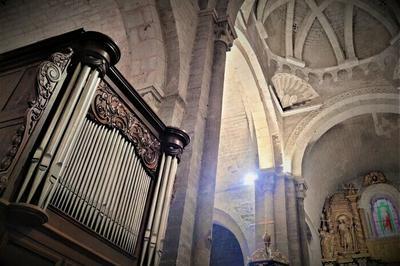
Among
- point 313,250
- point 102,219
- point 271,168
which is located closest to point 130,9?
point 102,219

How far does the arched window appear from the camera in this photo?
1435 centimetres

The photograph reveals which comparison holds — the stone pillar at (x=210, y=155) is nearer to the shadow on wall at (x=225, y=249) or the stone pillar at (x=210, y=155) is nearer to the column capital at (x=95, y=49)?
the column capital at (x=95, y=49)

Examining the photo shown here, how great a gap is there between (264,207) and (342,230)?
550 centimetres

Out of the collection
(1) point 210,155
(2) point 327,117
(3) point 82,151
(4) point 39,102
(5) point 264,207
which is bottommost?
(3) point 82,151

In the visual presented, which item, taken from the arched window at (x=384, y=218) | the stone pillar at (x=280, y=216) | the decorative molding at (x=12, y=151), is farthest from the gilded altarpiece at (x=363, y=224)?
the decorative molding at (x=12, y=151)

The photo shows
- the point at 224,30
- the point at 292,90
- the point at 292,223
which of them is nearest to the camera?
the point at 224,30

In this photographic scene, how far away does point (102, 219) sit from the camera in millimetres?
3225

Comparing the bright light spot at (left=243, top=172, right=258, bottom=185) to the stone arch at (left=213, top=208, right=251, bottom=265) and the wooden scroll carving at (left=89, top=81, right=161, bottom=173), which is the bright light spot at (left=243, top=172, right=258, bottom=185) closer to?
the stone arch at (left=213, top=208, right=251, bottom=265)

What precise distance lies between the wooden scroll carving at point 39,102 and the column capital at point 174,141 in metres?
1.50

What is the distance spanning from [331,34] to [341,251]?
806cm

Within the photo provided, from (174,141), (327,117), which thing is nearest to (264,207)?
(327,117)

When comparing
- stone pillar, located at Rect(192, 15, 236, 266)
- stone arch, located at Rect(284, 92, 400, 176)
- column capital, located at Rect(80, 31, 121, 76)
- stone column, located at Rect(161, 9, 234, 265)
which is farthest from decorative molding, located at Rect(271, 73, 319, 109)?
column capital, located at Rect(80, 31, 121, 76)

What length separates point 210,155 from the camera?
5.77 metres

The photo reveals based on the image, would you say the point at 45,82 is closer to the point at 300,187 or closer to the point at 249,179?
the point at 300,187
